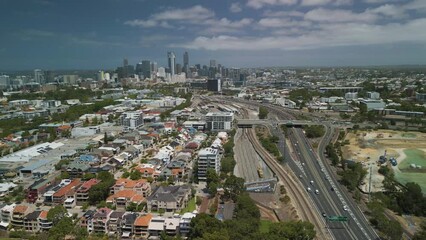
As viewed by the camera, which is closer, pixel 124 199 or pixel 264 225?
pixel 264 225

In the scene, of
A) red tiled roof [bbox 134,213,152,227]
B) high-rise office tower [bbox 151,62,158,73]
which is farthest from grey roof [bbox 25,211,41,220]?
high-rise office tower [bbox 151,62,158,73]

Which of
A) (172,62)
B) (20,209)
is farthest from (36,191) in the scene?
(172,62)

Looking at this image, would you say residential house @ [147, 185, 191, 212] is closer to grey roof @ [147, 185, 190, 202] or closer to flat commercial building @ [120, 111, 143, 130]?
grey roof @ [147, 185, 190, 202]

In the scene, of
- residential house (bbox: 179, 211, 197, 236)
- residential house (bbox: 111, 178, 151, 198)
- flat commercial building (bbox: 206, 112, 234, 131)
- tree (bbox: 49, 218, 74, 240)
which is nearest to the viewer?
tree (bbox: 49, 218, 74, 240)

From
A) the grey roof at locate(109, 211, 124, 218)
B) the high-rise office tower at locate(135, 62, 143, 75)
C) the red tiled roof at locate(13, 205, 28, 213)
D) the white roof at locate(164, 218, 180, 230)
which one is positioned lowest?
the white roof at locate(164, 218, 180, 230)

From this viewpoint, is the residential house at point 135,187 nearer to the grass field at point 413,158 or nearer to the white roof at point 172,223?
the white roof at point 172,223

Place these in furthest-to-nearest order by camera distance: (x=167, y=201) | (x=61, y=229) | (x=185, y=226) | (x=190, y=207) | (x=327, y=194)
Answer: (x=327, y=194)
(x=190, y=207)
(x=167, y=201)
(x=185, y=226)
(x=61, y=229)

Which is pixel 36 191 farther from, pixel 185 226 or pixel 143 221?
pixel 185 226

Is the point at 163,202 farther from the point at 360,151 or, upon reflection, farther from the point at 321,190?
the point at 360,151
